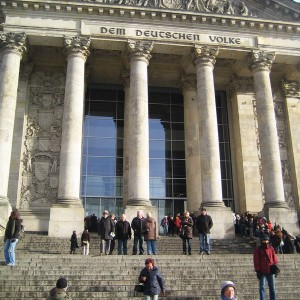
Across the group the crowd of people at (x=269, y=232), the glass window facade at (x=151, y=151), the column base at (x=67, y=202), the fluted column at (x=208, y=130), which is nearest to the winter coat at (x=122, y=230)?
the crowd of people at (x=269, y=232)

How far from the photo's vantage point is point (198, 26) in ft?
88.7

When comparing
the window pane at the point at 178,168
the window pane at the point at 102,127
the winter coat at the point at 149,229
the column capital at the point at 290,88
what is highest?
the column capital at the point at 290,88

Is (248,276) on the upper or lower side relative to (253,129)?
lower

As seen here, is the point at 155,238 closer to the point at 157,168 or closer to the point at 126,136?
the point at 126,136

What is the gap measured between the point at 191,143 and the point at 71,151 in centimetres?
849

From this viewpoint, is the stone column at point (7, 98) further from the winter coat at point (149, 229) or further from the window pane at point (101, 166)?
the winter coat at point (149, 229)

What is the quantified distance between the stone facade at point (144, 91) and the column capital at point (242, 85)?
0.07 metres

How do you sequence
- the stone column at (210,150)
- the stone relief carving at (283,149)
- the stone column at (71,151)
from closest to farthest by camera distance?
the stone column at (71,151)
the stone column at (210,150)
the stone relief carving at (283,149)

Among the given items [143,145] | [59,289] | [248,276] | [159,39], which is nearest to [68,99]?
[143,145]

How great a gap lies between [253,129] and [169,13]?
9480 mm

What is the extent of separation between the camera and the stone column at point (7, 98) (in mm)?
22812

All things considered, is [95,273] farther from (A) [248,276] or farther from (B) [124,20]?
(B) [124,20]

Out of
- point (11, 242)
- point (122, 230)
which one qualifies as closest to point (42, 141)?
point (122, 230)

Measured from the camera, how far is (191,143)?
28.6 m
